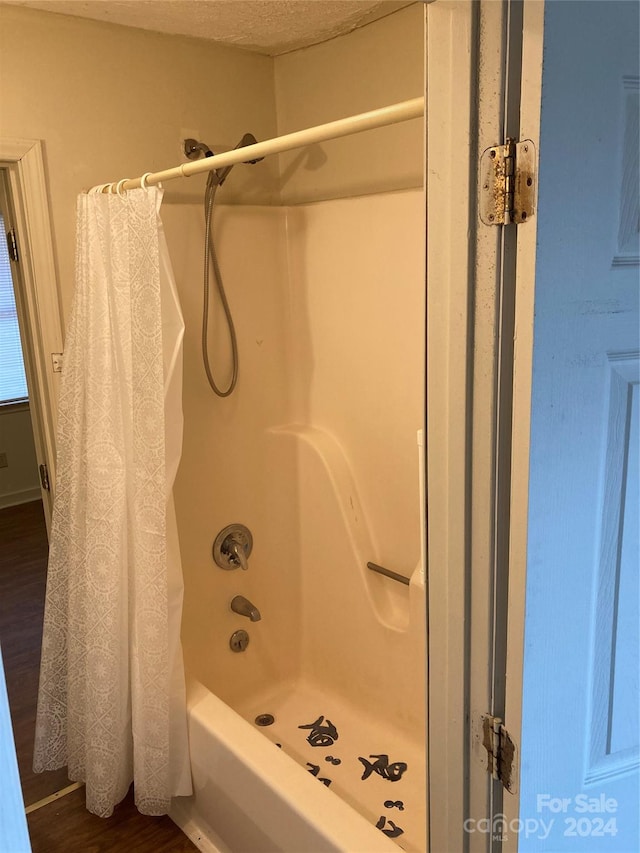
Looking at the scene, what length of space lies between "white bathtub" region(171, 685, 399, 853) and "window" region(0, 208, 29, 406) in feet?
11.2

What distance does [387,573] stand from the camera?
2.13 m

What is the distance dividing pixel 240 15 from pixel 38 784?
239 centimetres

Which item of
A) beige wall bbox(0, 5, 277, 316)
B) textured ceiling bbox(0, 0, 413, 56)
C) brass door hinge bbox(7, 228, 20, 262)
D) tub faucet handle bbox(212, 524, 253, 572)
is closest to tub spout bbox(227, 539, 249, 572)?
tub faucet handle bbox(212, 524, 253, 572)

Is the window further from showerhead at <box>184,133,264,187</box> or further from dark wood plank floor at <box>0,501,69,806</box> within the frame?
showerhead at <box>184,133,264,187</box>

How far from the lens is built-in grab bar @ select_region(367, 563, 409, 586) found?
211 cm

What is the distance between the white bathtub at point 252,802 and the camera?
1.38 meters

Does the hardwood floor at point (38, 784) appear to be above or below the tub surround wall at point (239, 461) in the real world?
below

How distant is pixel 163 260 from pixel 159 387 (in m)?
0.32

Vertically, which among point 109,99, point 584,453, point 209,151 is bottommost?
point 584,453

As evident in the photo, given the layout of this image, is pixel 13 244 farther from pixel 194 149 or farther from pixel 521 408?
pixel 521 408

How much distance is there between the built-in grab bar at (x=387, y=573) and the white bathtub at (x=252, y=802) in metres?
0.65

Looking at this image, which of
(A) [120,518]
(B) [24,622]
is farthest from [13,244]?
(B) [24,622]

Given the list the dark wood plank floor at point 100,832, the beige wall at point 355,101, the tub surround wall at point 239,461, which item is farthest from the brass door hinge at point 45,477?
the beige wall at point 355,101

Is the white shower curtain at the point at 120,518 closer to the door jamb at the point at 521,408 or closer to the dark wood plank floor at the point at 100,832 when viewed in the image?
the dark wood plank floor at the point at 100,832
